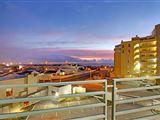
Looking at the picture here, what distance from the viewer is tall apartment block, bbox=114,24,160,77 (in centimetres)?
5022

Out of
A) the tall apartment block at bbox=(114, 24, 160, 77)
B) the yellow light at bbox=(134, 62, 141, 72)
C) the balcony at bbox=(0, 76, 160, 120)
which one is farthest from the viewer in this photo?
the yellow light at bbox=(134, 62, 141, 72)

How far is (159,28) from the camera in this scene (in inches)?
1699

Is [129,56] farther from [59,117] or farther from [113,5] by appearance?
[59,117]

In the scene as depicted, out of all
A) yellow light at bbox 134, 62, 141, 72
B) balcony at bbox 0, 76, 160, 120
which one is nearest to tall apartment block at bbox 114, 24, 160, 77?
yellow light at bbox 134, 62, 141, 72

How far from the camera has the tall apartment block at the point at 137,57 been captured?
50.2 m

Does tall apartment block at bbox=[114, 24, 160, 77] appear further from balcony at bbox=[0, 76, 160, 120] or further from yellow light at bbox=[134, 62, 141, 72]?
balcony at bbox=[0, 76, 160, 120]

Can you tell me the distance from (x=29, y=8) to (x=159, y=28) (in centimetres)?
2361

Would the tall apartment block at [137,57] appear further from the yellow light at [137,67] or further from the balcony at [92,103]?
the balcony at [92,103]

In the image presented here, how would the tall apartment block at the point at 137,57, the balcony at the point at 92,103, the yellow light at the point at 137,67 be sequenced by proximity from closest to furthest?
the balcony at the point at 92,103, the tall apartment block at the point at 137,57, the yellow light at the point at 137,67

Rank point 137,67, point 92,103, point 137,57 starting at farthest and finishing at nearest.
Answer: point 137,57
point 137,67
point 92,103

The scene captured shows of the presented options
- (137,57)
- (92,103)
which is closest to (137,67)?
(137,57)

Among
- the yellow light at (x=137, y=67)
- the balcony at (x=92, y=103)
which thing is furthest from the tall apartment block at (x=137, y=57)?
the balcony at (x=92, y=103)

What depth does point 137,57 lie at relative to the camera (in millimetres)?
55219

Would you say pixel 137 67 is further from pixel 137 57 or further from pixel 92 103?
pixel 92 103
